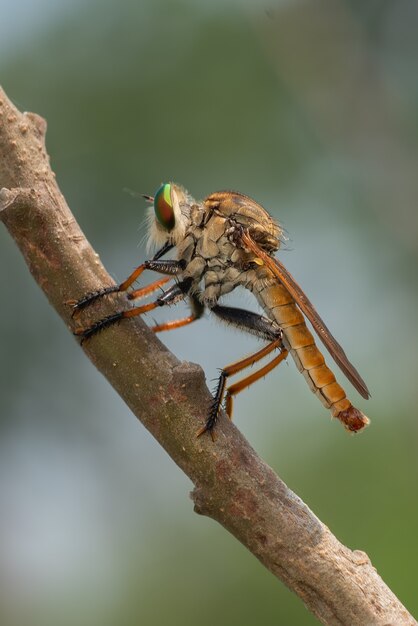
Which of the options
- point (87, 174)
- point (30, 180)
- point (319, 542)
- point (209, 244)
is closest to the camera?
point (319, 542)

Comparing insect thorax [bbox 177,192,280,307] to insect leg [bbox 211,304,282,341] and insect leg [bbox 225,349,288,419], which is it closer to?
insect leg [bbox 211,304,282,341]

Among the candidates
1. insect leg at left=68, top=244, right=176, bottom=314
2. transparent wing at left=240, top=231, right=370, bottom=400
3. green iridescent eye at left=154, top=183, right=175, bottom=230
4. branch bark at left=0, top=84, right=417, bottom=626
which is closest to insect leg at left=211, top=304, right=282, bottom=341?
transparent wing at left=240, top=231, right=370, bottom=400

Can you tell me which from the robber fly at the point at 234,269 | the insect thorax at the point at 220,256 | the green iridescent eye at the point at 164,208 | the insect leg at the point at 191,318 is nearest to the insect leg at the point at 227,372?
the robber fly at the point at 234,269

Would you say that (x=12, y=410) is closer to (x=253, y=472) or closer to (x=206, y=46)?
(x=206, y=46)

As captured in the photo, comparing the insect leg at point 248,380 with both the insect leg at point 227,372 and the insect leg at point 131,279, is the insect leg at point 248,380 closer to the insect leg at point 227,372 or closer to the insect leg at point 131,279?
the insect leg at point 227,372

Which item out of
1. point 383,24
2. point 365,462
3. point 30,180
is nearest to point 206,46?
point 383,24

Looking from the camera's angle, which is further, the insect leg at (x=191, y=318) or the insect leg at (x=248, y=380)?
the insect leg at (x=191, y=318)

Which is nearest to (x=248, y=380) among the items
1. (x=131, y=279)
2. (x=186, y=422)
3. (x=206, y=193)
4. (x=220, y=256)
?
(x=220, y=256)
